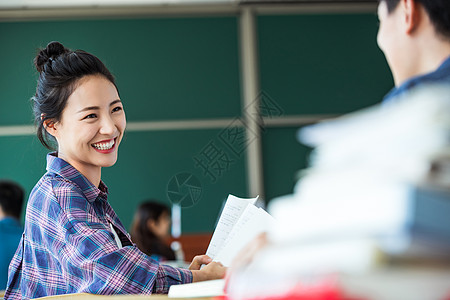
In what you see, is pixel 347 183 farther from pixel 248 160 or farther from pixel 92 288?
pixel 248 160

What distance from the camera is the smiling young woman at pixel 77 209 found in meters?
1.24

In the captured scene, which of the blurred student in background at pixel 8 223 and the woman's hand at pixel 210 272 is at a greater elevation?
the blurred student in background at pixel 8 223

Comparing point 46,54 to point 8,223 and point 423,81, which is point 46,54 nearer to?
point 423,81

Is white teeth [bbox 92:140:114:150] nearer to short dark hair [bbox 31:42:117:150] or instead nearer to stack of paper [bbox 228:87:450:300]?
short dark hair [bbox 31:42:117:150]

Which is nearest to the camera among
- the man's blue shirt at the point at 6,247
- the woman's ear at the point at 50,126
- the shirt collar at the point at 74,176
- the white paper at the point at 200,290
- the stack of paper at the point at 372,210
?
the stack of paper at the point at 372,210

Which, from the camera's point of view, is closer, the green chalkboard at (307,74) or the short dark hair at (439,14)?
the short dark hair at (439,14)

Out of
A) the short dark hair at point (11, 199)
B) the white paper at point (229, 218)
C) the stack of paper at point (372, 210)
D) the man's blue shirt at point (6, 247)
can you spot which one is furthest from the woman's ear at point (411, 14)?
the short dark hair at point (11, 199)

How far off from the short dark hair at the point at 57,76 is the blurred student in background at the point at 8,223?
1.69m

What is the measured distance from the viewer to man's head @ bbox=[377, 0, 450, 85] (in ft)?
2.75

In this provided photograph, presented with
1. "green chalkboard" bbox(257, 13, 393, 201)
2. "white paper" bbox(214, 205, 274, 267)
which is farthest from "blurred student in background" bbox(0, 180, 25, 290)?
"green chalkboard" bbox(257, 13, 393, 201)

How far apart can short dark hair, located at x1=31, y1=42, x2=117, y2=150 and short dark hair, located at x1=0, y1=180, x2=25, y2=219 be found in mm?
2132

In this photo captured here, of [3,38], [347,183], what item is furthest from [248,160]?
[347,183]

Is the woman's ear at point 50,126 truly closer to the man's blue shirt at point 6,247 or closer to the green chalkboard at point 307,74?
the man's blue shirt at point 6,247

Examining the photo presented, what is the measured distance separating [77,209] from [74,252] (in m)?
0.11
